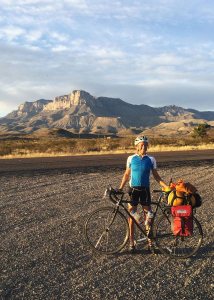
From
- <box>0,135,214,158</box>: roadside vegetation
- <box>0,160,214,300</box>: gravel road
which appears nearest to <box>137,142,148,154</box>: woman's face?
<box>0,160,214,300</box>: gravel road

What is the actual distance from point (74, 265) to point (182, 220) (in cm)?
205

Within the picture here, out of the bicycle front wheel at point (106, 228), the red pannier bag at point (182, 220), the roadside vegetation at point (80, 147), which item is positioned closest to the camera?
the red pannier bag at point (182, 220)

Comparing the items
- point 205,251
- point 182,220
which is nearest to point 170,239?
point 182,220

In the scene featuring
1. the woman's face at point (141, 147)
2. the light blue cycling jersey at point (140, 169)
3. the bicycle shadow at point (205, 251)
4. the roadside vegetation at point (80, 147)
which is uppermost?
the woman's face at point (141, 147)

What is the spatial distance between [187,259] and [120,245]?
4.14 feet

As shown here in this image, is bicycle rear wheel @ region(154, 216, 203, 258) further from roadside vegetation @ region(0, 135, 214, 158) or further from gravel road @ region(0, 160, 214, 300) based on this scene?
roadside vegetation @ region(0, 135, 214, 158)

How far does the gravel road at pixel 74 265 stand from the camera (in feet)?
20.5

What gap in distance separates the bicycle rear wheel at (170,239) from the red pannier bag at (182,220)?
15cm

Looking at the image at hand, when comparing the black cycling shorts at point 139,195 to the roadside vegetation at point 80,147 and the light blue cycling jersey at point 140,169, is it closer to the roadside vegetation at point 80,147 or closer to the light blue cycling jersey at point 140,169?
the light blue cycling jersey at point 140,169

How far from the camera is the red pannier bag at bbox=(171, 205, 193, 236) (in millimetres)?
7680

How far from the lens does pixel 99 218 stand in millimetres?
8078

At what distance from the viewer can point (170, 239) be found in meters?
8.02

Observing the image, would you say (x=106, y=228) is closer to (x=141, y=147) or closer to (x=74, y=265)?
(x=74, y=265)

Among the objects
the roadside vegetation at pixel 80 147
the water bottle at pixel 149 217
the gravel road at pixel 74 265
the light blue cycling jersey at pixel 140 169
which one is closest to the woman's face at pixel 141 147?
the light blue cycling jersey at pixel 140 169
